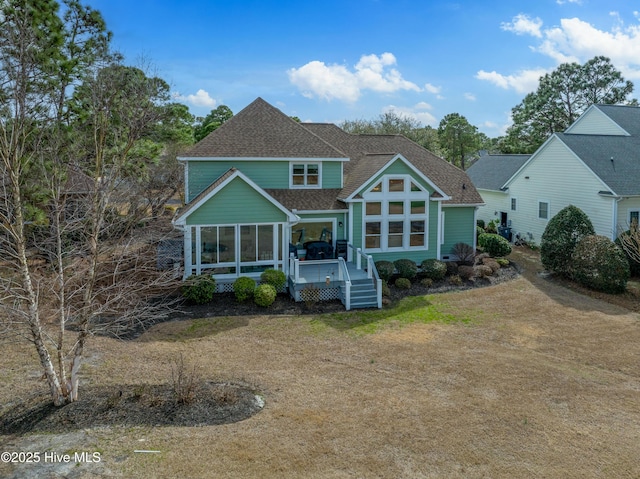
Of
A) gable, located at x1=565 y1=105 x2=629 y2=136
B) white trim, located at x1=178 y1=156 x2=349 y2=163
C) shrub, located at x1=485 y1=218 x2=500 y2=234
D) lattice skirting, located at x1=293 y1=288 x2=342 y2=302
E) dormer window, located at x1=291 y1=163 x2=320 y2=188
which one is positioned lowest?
lattice skirting, located at x1=293 y1=288 x2=342 y2=302

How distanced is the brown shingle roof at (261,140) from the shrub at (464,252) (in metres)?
7.22

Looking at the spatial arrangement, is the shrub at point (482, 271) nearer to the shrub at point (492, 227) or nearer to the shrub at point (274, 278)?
the shrub at point (274, 278)

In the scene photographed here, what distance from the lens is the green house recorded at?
61.1 feet

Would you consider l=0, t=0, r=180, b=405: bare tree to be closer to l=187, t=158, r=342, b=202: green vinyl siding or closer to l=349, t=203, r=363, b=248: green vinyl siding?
l=187, t=158, r=342, b=202: green vinyl siding

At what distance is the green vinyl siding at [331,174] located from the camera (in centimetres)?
2212

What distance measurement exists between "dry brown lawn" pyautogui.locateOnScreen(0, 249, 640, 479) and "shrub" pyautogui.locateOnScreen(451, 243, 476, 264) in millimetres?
5464

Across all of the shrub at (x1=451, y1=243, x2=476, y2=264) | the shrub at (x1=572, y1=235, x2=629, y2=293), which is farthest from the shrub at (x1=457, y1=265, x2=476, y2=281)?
the shrub at (x1=572, y1=235, x2=629, y2=293)

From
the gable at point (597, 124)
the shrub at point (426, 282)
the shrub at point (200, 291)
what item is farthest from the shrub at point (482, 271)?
the gable at point (597, 124)

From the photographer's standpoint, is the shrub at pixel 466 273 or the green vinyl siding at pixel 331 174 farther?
the green vinyl siding at pixel 331 174

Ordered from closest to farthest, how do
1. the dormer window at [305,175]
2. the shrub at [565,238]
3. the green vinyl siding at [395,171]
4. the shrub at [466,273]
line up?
the green vinyl siding at [395,171], the shrub at [466,273], the shrub at [565,238], the dormer window at [305,175]

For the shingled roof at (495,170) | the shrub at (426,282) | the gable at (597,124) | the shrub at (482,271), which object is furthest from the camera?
the shingled roof at (495,170)

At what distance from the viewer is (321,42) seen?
70.7ft

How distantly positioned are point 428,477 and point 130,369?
24.8 feet

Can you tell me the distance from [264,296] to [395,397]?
808 centimetres
